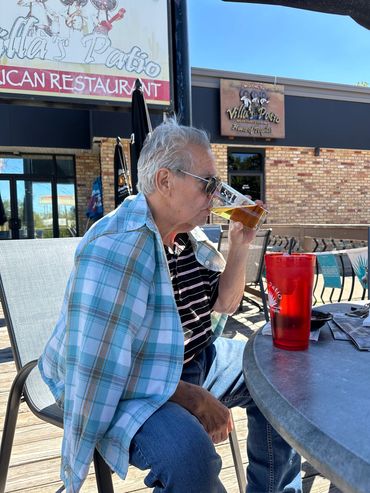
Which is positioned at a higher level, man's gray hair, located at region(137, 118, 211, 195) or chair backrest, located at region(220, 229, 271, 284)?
man's gray hair, located at region(137, 118, 211, 195)

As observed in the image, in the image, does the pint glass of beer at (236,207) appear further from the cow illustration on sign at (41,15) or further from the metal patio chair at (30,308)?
the cow illustration on sign at (41,15)

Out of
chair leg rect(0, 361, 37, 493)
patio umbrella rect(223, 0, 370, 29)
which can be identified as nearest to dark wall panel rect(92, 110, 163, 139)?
patio umbrella rect(223, 0, 370, 29)

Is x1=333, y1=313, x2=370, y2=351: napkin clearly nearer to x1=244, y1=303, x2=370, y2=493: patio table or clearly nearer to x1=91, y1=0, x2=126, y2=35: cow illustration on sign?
x1=244, y1=303, x2=370, y2=493: patio table

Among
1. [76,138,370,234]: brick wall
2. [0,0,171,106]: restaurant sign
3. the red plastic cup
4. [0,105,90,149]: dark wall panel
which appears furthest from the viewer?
[76,138,370,234]: brick wall

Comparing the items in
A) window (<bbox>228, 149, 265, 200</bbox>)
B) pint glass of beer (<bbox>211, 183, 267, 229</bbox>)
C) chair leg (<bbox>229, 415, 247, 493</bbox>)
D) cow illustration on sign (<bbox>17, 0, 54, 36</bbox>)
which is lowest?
chair leg (<bbox>229, 415, 247, 493</bbox>)

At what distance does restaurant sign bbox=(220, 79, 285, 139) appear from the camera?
949 cm

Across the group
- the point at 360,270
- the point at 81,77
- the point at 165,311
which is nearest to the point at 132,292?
the point at 165,311

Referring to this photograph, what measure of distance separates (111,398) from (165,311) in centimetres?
25

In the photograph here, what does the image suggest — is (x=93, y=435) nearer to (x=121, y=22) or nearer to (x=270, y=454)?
(x=270, y=454)

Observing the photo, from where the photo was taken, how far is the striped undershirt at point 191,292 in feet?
4.57

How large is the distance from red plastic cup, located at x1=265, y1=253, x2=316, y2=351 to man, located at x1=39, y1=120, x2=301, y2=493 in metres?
0.27

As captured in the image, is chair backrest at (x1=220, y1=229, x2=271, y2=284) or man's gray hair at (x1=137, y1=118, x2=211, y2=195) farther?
chair backrest at (x1=220, y1=229, x2=271, y2=284)

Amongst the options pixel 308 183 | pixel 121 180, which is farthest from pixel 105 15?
pixel 308 183

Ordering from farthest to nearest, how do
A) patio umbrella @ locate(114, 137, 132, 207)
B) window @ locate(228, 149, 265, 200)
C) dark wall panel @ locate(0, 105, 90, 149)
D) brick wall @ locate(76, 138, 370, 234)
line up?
window @ locate(228, 149, 265, 200) < brick wall @ locate(76, 138, 370, 234) < dark wall panel @ locate(0, 105, 90, 149) < patio umbrella @ locate(114, 137, 132, 207)
